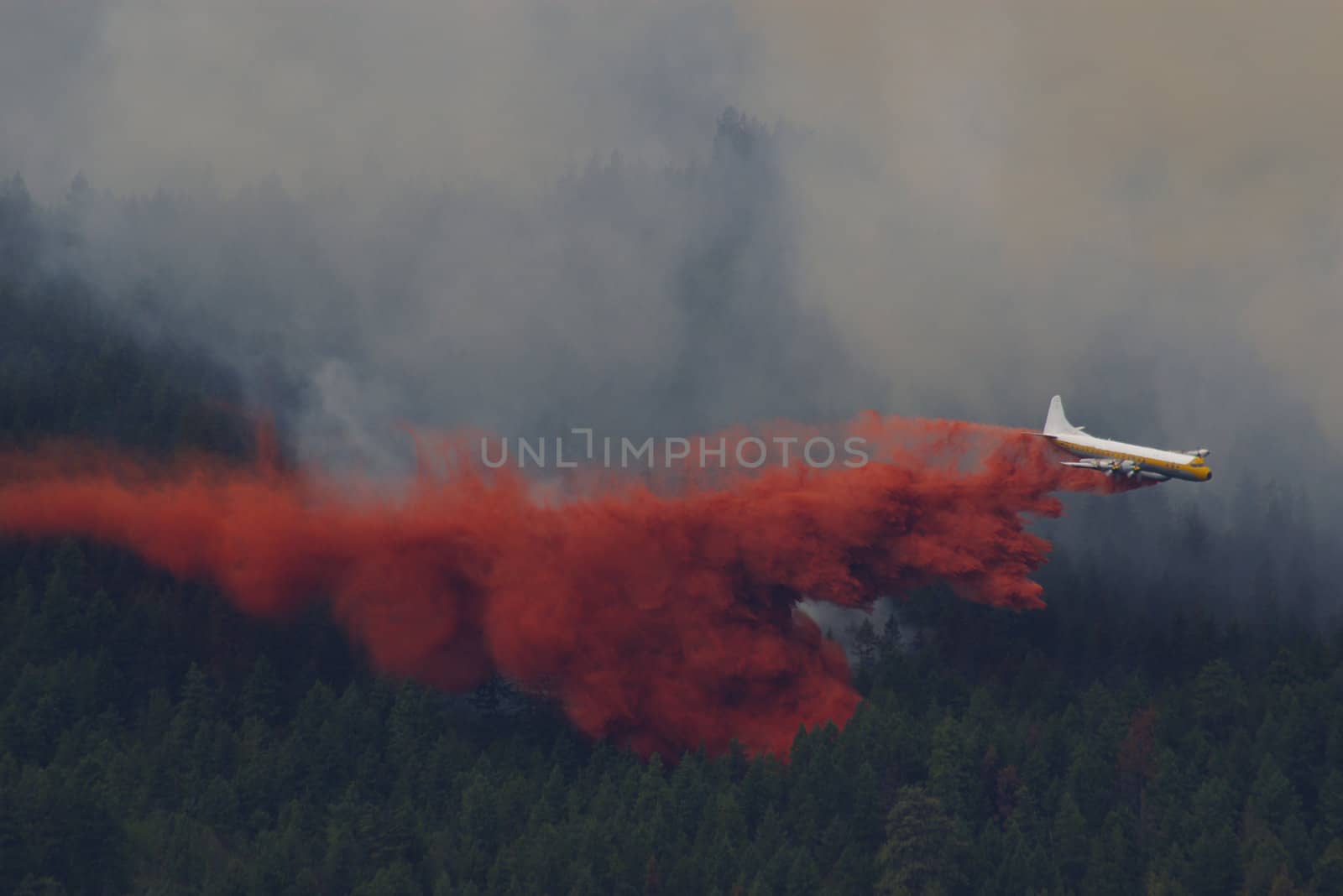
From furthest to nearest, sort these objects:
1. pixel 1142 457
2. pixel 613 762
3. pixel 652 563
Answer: pixel 613 762
pixel 652 563
pixel 1142 457

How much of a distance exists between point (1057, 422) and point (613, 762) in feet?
114

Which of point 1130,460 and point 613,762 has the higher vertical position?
point 1130,460

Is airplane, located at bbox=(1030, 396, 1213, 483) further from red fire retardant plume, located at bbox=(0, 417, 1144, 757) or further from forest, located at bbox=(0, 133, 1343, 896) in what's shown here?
forest, located at bbox=(0, 133, 1343, 896)

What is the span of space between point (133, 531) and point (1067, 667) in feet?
217

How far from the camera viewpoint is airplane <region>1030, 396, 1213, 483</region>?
141m

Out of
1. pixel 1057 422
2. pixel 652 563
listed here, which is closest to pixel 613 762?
pixel 652 563

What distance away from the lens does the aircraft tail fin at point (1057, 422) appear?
15200 cm

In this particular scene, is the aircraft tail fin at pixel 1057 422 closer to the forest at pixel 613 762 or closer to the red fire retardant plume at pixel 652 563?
the red fire retardant plume at pixel 652 563

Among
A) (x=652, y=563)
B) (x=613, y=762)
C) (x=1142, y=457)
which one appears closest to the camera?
(x=1142, y=457)

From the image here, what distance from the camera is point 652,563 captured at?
6019 inches

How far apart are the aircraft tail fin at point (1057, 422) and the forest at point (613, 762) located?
65.5 feet

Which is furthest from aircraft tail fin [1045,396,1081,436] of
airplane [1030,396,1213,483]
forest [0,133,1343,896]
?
forest [0,133,1343,896]

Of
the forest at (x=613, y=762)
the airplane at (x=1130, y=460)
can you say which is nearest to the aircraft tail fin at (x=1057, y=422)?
the airplane at (x=1130, y=460)

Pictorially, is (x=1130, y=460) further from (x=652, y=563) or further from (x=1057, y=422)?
(x=652, y=563)
